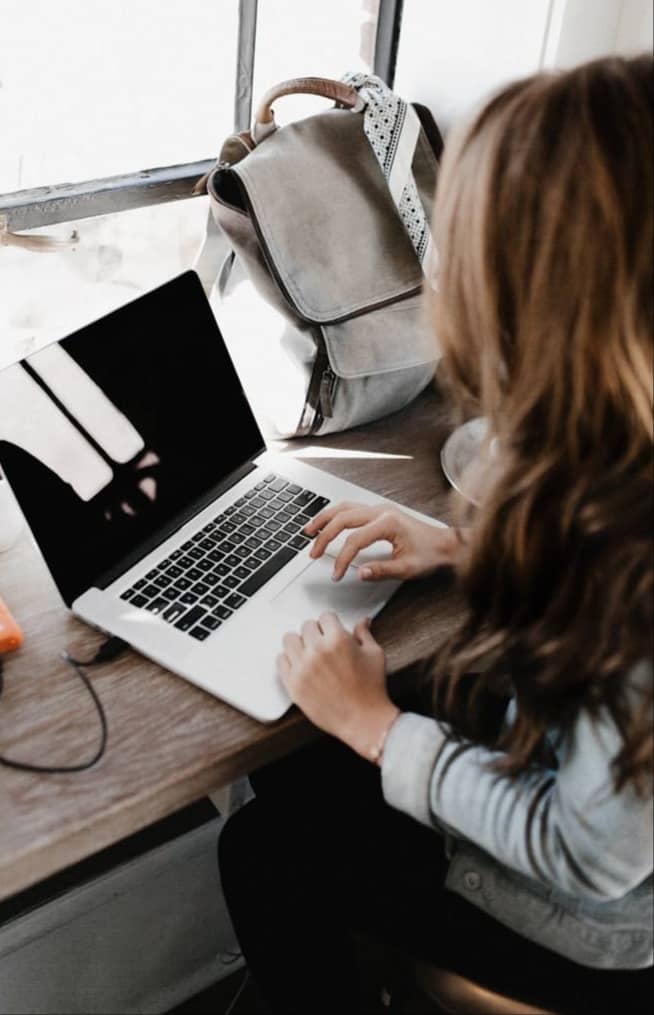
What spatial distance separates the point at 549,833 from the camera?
0.68m

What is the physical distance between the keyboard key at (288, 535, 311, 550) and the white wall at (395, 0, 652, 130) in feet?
2.05

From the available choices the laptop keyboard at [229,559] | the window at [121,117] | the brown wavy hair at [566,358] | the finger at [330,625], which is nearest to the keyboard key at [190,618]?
the laptop keyboard at [229,559]

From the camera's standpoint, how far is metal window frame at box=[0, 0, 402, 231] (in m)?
1.18

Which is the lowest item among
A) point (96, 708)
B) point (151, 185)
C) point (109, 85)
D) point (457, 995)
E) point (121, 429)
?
point (457, 995)

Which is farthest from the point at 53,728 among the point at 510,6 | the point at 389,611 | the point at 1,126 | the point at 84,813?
the point at 510,6

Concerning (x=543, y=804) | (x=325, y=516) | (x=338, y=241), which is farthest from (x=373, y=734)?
(x=338, y=241)

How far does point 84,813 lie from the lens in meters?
0.71

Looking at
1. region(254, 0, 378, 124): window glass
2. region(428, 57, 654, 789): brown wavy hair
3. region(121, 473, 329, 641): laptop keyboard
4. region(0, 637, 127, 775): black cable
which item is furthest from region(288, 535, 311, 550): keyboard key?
region(254, 0, 378, 124): window glass

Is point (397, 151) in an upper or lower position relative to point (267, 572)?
upper

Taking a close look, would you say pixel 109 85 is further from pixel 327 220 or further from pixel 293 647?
pixel 293 647

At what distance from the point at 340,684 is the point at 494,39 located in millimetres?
966

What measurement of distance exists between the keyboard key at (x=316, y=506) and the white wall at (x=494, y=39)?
1.84ft

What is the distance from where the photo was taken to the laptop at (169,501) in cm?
85

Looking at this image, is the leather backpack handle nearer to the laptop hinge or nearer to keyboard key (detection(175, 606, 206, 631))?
the laptop hinge
